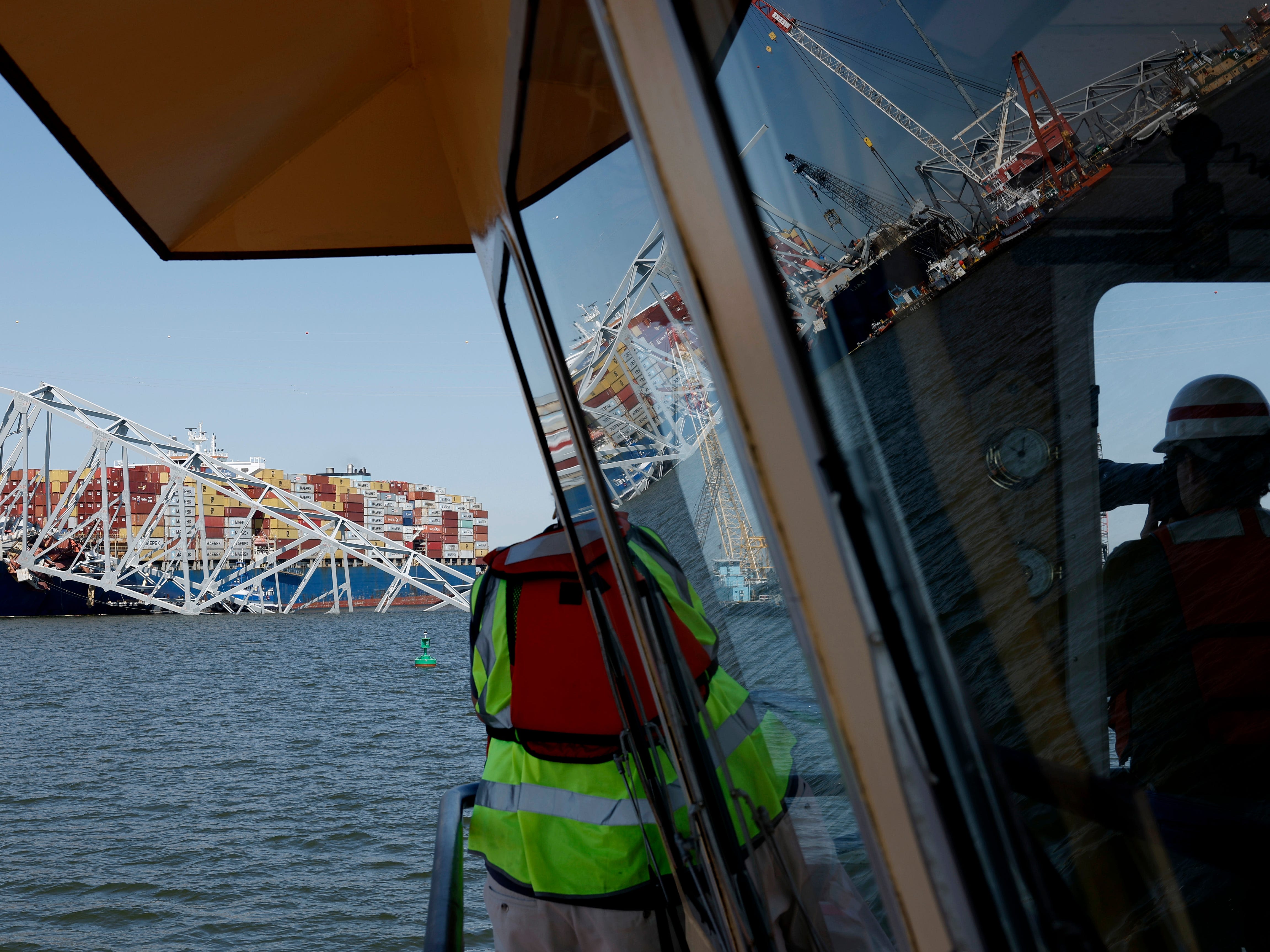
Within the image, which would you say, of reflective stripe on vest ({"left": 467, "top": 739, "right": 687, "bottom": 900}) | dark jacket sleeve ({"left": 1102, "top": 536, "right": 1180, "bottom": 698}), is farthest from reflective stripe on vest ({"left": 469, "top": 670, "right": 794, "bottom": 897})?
dark jacket sleeve ({"left": 1102, "top": 536, "right": 1180, "bottom": 698})

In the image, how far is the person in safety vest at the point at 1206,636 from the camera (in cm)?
51

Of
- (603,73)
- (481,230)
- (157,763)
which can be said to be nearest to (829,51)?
(603,73)

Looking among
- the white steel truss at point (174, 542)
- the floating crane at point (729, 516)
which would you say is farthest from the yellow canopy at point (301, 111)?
the white steel truss at point (174, 542)

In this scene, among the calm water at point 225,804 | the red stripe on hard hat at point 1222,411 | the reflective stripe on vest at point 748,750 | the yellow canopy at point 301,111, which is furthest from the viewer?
the calm water at point 225,804

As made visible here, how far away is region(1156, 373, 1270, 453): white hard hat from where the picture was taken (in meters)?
0.50

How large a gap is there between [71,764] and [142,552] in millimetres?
35725

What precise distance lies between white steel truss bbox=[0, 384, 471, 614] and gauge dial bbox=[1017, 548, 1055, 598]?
33.3m

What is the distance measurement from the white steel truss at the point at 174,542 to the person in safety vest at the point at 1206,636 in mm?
33303

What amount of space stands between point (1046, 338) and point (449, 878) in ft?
3.41

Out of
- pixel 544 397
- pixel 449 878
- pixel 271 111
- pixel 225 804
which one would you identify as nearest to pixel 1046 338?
pixel 544 397

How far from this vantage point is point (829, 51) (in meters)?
0.44

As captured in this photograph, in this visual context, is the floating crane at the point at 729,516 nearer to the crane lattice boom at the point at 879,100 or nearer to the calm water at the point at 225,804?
the crane lattice boom at the point at 879,100

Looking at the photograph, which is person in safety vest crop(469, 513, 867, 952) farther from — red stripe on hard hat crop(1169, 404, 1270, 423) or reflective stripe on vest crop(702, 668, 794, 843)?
red stripe on hard hat crop(1169, 404, 1270, 423)

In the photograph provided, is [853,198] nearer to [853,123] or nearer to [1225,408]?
[853,123]
